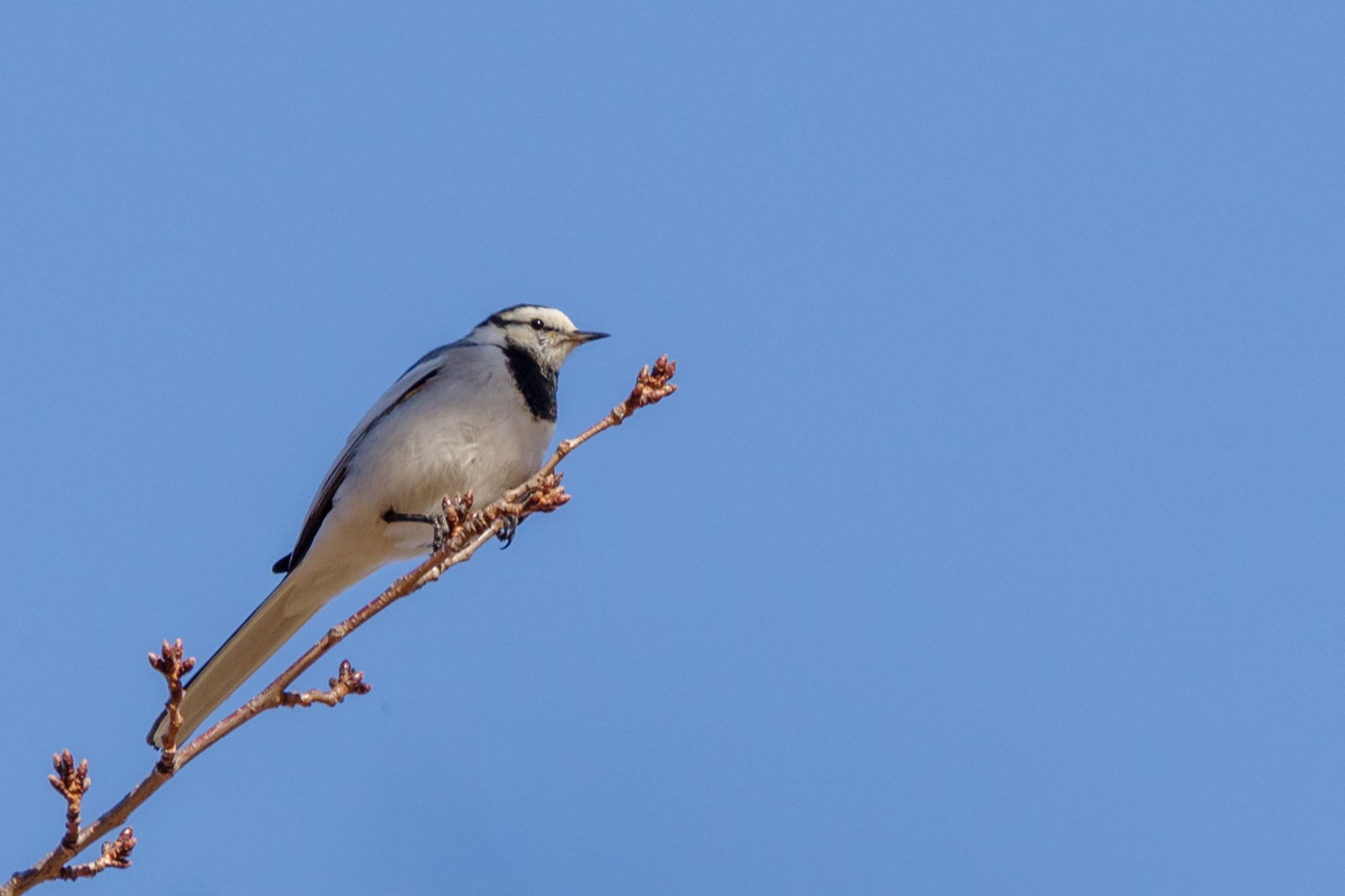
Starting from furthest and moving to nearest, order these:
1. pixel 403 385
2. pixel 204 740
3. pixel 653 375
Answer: pixel 403 385 < pixel 653 375 < pixel 204 740

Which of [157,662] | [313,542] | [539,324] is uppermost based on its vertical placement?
[539,324]

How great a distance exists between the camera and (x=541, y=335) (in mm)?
7004

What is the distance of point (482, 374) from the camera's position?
21.0 ft

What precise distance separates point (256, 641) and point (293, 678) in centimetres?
239

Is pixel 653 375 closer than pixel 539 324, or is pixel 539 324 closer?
pixel 653 375

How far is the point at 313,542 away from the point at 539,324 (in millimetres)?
1675

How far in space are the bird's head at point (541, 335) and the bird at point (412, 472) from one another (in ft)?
0.99

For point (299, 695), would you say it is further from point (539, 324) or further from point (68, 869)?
point (539, 324)

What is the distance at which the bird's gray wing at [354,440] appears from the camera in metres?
6.41

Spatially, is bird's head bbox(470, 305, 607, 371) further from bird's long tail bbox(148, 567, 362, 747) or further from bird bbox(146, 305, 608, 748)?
bird's long tail bbox(148, 567, 362, 747)

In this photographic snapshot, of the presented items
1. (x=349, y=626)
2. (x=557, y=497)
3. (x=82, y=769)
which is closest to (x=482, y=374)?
(x=557, y=497)

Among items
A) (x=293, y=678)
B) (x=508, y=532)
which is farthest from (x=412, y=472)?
(x=293, y=678)

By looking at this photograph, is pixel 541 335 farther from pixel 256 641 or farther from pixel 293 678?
pixel 293 678

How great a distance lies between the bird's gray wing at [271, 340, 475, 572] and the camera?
6410mm
